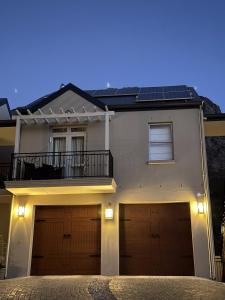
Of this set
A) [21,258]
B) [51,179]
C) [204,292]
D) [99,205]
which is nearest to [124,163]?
[99,205]

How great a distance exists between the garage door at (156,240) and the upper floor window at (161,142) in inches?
72.3

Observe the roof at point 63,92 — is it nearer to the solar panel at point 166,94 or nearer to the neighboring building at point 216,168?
the solar panel at point 166,94

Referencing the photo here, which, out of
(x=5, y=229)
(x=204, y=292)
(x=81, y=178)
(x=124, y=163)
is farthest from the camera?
(x=5, y=229)

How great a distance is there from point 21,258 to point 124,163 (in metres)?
4.96

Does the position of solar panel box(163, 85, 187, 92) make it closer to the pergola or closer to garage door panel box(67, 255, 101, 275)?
the pergola

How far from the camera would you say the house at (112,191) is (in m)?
12.7

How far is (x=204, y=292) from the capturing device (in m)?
2.39

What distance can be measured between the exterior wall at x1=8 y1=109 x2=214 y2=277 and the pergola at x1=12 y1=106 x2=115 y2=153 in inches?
13.6

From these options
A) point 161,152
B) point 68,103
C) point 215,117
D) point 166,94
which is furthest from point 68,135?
point 215,117

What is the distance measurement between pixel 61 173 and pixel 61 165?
734mm

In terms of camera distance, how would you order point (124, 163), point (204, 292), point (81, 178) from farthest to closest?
1. point (124, 163)
2. point (81, 178)
3. point (204, 292)

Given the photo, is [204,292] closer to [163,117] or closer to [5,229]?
[163,117]

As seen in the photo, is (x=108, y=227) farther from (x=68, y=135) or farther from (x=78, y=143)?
(x=68, y=135)

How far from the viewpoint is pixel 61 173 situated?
13367mm
